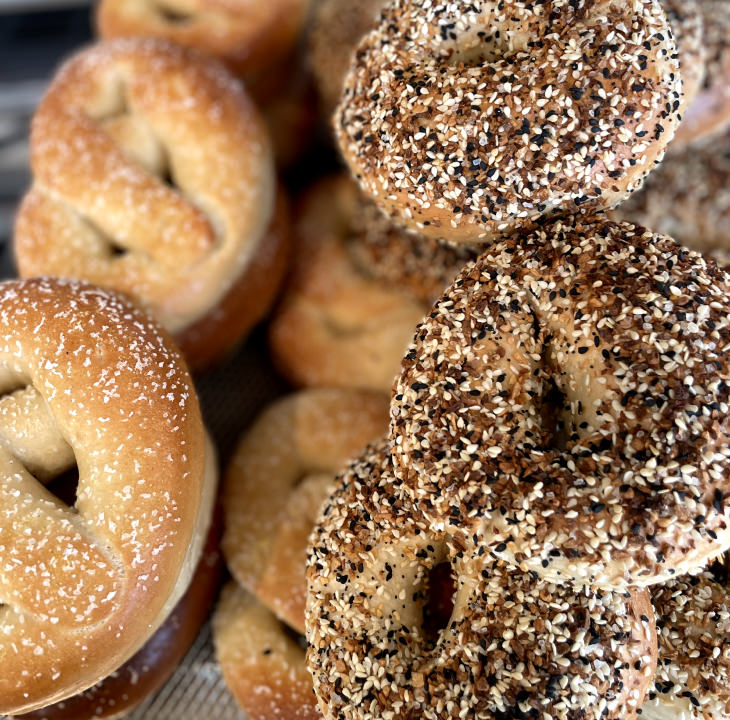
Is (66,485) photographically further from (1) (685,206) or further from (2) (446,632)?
(1) (685,206)

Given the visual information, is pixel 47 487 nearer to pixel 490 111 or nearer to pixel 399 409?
pixel 399 409

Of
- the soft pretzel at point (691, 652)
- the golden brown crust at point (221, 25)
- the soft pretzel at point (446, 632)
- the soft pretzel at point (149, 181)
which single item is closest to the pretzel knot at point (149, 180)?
the soft pretzel at point (149, 181)

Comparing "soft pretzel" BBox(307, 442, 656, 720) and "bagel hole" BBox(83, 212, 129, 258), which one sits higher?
"bagel hole" BBox(83, 212, 129, 258)

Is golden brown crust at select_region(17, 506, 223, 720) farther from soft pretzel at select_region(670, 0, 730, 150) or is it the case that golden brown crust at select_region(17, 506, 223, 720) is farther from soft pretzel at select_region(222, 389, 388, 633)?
soft pretzel at select_region(670, 0, 730, 150)

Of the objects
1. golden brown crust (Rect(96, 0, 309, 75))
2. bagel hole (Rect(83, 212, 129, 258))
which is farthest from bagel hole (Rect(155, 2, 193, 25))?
bagel hole (Rect(83, 212, 129, 258))

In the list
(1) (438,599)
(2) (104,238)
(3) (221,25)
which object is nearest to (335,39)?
(3) (221,25)

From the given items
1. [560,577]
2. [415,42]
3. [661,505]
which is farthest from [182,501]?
[415,42]
